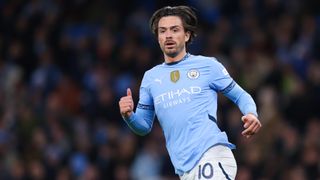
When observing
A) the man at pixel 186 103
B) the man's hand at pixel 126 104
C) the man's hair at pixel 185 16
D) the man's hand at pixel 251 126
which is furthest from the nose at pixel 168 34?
the man's hand at pixel 251 126

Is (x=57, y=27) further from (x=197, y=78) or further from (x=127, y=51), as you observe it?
(x=197, y=78)

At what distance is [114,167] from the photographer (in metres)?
14.3

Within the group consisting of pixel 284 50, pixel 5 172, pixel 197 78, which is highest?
pixel 197 78

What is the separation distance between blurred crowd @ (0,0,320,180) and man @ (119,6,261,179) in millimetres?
5192

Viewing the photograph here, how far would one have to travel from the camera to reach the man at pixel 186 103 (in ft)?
25.3

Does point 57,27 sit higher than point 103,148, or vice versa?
point 57,27

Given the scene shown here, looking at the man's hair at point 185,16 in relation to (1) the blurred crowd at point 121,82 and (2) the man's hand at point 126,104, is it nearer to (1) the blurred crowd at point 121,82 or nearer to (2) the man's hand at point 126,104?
(2) the man's hand at point 126,104

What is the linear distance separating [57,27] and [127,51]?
158 centimetres

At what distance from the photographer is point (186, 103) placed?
7.84 metres

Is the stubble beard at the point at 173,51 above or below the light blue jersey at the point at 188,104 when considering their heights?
above

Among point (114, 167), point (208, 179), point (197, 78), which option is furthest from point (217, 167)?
point (114, 167)

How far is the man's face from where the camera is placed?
7984 millimetres

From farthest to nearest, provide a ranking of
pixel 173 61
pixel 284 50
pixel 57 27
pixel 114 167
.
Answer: pixel 57 27 → pixel 284 50 → pixel 114 167 → pixel 173 61

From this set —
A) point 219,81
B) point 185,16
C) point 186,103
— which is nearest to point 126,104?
point 186,103
